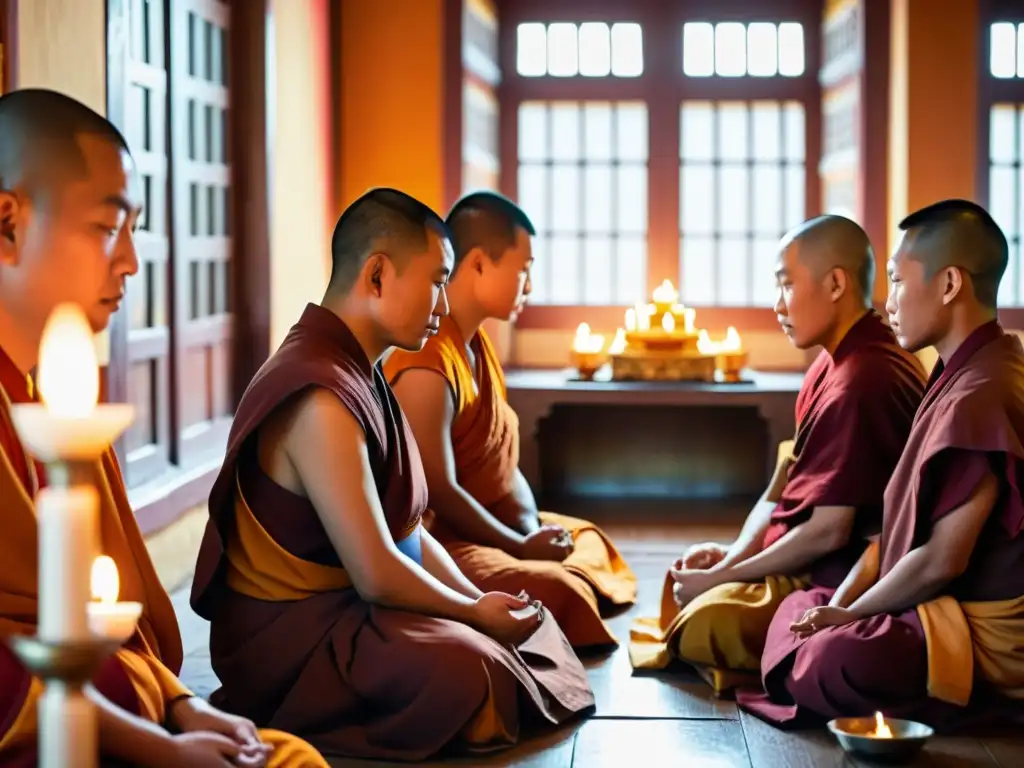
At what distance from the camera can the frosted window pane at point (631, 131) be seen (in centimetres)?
766

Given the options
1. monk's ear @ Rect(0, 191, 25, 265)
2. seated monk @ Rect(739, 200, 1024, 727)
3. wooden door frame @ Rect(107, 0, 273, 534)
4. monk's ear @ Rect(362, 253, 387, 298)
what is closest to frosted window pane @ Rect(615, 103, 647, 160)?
wooden door frame @ Rect(107, 0, 273, 534)

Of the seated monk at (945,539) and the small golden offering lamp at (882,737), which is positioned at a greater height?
the seated monk at (945,539)

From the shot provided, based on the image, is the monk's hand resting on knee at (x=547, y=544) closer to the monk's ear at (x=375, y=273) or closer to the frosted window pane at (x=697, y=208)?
the monk's ear at (x=375, y=273)

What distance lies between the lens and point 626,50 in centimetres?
764

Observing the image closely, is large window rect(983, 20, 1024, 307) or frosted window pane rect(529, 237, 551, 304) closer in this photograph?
large window rect(983, 20, 1024, 307)

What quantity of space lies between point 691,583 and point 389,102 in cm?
383

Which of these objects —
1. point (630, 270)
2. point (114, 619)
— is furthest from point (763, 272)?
point (114, 619)

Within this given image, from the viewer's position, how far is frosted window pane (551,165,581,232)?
25.5ft

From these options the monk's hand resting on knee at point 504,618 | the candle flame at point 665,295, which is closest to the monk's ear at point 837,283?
the monk's hand resting on knee at point 504,618

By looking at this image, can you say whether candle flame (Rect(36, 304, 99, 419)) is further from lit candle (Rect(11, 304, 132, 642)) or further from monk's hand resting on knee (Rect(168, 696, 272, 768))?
monk's hand resting on knee (Rect(168, 696, 272, 768))

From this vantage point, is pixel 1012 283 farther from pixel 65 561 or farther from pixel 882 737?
pixel 65 561

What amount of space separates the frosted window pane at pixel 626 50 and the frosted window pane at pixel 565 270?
0.92 m

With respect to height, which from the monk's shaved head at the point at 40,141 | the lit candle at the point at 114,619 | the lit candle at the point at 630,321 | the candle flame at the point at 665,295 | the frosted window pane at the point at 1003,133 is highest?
the frosted window pane at the point at 1003,133

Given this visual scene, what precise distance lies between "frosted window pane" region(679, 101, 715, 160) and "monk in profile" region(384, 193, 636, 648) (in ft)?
11.5
